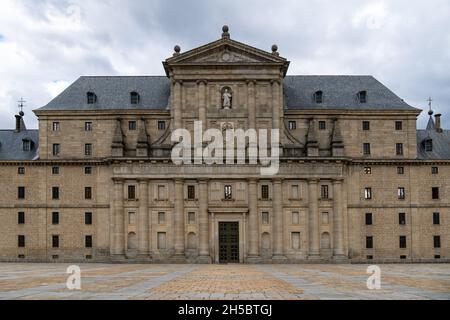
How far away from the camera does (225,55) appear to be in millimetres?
68062

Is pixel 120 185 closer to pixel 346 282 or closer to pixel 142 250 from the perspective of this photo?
pixel 142 250

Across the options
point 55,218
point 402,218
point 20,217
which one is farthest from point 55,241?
point 402,218

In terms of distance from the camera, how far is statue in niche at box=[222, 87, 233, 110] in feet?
223

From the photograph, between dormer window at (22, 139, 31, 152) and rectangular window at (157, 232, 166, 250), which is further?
dormer window at (22, 139, 31, 152)

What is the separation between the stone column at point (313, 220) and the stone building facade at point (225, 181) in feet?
0.40

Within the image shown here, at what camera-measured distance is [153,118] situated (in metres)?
70.7

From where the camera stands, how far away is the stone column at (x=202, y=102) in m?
67.8

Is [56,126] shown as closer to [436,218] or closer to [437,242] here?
[436,218]

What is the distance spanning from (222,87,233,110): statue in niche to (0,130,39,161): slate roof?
2377 cm

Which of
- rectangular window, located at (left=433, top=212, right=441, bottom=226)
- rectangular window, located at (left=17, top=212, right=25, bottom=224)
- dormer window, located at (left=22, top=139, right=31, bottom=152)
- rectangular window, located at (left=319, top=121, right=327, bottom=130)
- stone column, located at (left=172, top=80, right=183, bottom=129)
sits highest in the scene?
stone column, located at (left=172, top=80, right=183, bottom=129)

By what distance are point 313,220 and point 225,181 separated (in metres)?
10.9

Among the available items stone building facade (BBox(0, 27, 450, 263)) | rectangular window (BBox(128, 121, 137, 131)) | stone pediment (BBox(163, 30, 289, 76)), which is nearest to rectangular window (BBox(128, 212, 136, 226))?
stone building facade (BBox(0, 27, 450, 263))

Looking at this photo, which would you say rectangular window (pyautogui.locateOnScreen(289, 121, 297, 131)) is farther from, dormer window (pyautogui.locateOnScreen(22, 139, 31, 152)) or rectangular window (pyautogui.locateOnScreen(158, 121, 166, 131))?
dormer window (pyautogui.locateOnScreen(22, 139, 31, 152))

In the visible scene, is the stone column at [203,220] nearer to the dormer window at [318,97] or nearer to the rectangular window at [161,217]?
the rectangular window at [161,217]
